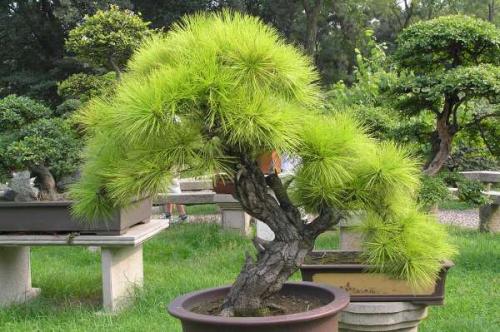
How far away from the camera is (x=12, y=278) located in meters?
4.05

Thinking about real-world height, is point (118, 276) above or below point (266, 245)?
below

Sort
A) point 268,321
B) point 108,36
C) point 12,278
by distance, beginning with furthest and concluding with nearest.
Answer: point 108,36 < point 12,278 < point 268,321

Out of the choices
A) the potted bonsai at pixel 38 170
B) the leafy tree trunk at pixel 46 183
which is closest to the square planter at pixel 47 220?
the potted bonsai at pixel 38 170

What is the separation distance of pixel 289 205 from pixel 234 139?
41 centimetres

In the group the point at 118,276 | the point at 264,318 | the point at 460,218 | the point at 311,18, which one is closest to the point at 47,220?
the point at 118,276

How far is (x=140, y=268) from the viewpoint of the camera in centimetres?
412

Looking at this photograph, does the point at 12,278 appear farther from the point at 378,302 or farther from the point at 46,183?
the point at 378,302

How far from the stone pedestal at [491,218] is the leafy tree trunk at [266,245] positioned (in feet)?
16.4

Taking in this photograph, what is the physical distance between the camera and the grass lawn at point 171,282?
11.0 feet

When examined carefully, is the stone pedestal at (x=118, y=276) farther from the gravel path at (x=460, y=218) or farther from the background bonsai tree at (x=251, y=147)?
the gravel path at (x=460, y=218)

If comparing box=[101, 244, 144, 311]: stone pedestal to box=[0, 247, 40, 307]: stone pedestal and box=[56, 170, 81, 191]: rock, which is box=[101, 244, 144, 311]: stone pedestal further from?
box=[0, 247, 40, 307]: stone pedestal

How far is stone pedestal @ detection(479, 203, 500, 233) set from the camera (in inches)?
261

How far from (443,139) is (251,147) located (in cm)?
209

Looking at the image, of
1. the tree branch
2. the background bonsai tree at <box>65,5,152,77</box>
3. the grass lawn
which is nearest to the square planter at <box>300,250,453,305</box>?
the tree branch
